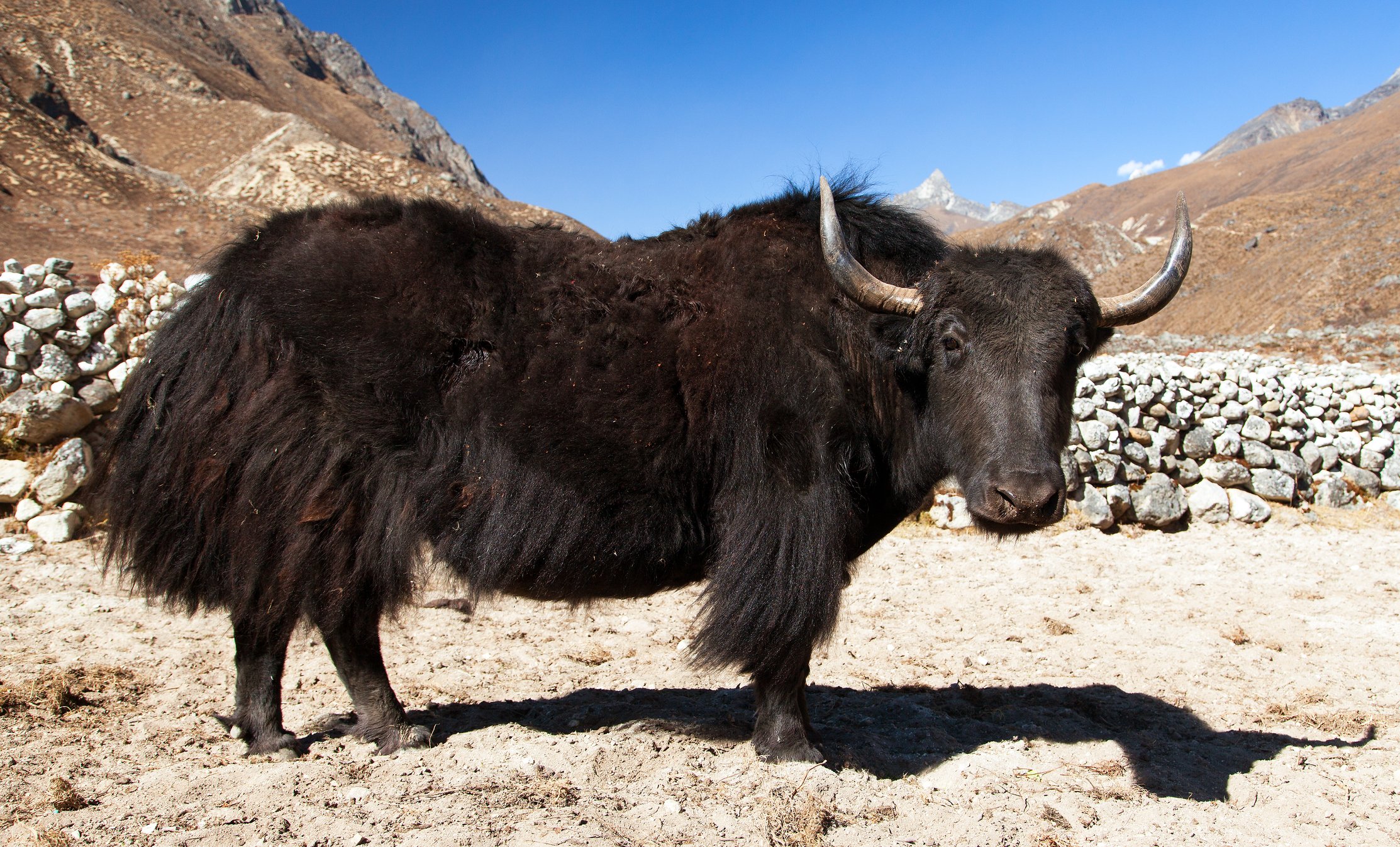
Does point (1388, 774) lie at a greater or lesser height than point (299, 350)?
lesser

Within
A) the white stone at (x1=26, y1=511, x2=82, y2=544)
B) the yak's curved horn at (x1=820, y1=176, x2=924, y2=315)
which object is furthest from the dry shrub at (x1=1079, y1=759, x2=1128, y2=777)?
the white stone at (x1=26, y1=511, x2=82, y2=544)

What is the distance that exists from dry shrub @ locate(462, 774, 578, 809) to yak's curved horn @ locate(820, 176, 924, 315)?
2091 mm

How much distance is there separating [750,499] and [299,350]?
1800 millimetres

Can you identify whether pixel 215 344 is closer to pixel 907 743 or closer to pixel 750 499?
pixel 750 499

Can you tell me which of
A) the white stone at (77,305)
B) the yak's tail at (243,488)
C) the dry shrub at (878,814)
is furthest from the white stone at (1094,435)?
the white stone at (77,305)

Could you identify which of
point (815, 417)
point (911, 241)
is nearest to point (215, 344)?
point (815, 417)

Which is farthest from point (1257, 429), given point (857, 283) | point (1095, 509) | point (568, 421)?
point (568, 421)

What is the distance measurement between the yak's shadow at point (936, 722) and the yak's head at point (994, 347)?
1279mm

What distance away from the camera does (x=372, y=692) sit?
11.4ft

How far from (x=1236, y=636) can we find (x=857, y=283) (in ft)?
13.3

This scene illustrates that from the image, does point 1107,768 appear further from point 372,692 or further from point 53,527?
point 53,527

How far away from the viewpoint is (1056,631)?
5559 millimetres

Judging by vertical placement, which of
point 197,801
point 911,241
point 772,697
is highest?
point 911,241

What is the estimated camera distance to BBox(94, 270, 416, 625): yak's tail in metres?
3.11
